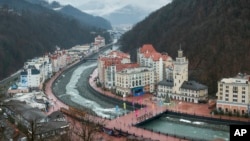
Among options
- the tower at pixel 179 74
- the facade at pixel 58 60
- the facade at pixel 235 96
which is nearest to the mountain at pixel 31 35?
the facade at pixel 58 60

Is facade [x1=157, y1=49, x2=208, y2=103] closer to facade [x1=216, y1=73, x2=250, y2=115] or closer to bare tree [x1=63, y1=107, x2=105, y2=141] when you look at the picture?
facade [x1=216, y1=73, x2=250, y2=115]

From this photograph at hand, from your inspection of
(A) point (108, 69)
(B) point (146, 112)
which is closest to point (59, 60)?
(A) point (108, 69)

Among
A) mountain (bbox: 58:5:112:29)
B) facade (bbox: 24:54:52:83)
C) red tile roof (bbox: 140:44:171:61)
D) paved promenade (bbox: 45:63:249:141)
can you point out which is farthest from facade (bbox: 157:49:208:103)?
mountain (bbox: 58:5:112:29)

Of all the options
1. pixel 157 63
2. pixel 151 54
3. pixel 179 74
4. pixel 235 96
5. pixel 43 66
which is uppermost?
pixel 151 54

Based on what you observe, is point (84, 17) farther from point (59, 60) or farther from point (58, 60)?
point (58, 60)

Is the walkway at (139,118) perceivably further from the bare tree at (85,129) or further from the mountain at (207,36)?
the mountain at (207,36)

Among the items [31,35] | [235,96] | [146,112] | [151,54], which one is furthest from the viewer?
[31,35]
